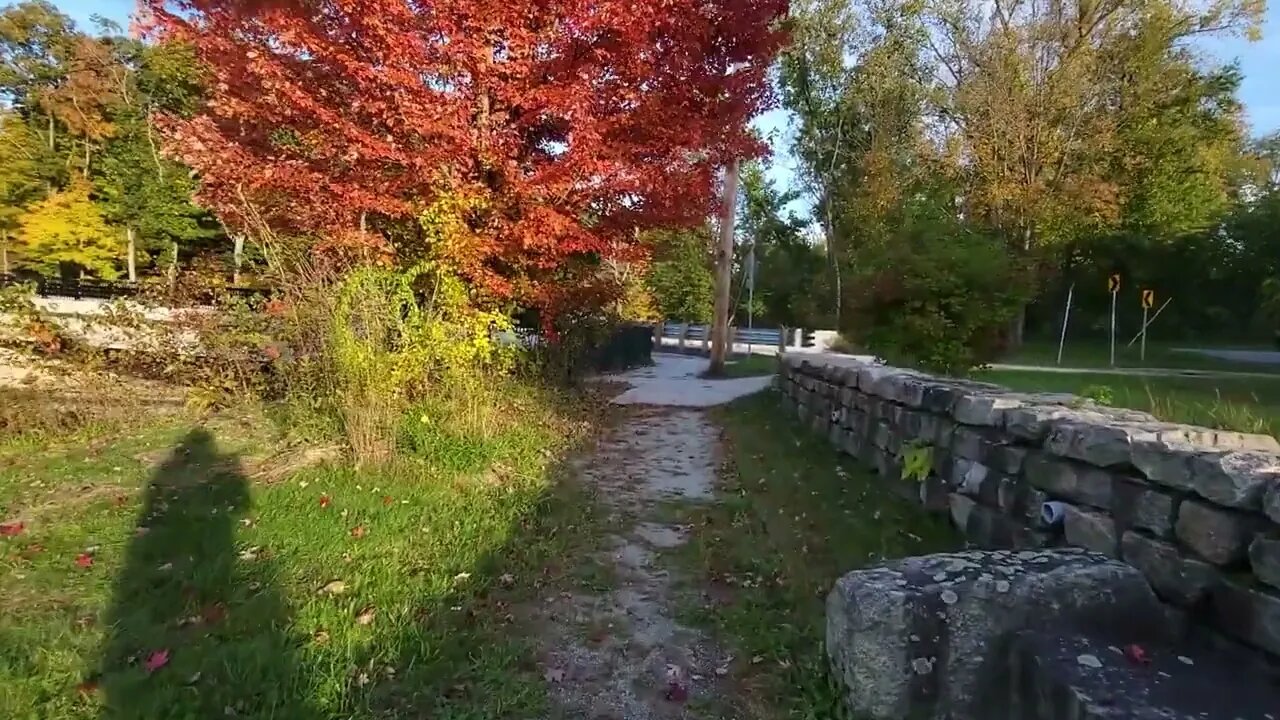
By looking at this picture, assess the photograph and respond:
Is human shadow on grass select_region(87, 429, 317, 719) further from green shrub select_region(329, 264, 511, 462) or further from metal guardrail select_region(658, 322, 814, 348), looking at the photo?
metal guardrail select_region(658, 322, 814, 348)

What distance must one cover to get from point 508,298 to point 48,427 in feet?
13.0

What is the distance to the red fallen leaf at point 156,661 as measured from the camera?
267 cm

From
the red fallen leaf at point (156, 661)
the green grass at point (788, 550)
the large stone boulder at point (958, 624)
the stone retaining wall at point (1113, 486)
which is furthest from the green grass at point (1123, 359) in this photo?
the red fallen leaf at point (156, 661)

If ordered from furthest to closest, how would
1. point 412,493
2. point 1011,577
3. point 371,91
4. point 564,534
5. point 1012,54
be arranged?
point 1012,54 → point 371,91 → point 412,493 → point 564,534 → point 1011,577

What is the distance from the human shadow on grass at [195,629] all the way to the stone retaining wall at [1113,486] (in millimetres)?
2836

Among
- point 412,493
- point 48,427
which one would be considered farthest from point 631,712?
point 48,427

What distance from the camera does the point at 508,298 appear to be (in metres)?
7.56

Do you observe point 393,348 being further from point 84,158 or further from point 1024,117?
point 84,158

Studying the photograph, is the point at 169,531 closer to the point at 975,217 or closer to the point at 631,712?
the point at 631,712

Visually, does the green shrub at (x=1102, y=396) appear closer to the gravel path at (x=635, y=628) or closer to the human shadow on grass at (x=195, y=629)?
the gravel path at (x=635, y=628)

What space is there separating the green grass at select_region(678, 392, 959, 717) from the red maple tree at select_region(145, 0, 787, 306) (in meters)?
2.76

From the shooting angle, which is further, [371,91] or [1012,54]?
[1012,54]

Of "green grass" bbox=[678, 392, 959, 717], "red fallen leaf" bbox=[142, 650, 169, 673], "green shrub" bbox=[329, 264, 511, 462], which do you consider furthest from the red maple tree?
"red fallen leaf" bbox=[142, 650, 169, 673]

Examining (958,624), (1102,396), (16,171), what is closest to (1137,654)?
(958,624)
